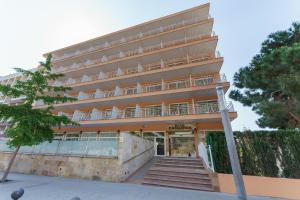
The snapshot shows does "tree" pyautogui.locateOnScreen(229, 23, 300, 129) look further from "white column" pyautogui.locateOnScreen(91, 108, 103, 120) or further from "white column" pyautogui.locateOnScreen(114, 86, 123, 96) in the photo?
"white column" pyautogui.locateOnScreen(91, 108, 103, 120)

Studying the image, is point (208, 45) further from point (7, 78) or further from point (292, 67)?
point (7, 78)

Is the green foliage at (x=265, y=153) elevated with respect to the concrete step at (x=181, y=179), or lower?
elevated

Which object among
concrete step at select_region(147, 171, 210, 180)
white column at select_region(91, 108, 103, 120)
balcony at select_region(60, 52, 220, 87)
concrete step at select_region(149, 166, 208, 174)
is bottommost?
concrete step at select_region(147, 171, 210, 180)

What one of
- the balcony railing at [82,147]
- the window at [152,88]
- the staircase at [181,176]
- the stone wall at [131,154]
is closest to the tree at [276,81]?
the staircase at [181,176]

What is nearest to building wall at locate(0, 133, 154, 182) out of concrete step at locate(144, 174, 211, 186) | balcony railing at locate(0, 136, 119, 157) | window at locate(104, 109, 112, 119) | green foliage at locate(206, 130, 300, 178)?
balcony railing at locate(0, 136, 119, 157)

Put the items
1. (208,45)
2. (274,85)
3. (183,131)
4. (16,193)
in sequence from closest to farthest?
(16,193), (274,85), (183,131), (208,45)

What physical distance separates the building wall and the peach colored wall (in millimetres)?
5612

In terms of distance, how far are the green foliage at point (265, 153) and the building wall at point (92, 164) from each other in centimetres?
539

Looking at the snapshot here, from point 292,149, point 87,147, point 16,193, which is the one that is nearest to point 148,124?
point 87,147

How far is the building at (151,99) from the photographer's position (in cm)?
1138

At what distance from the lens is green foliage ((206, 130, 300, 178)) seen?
295 inches

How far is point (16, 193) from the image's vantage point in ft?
13.5

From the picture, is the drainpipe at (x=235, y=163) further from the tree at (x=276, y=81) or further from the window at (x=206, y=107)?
the window at (x=206, y=107)

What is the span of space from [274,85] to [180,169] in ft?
27.3
